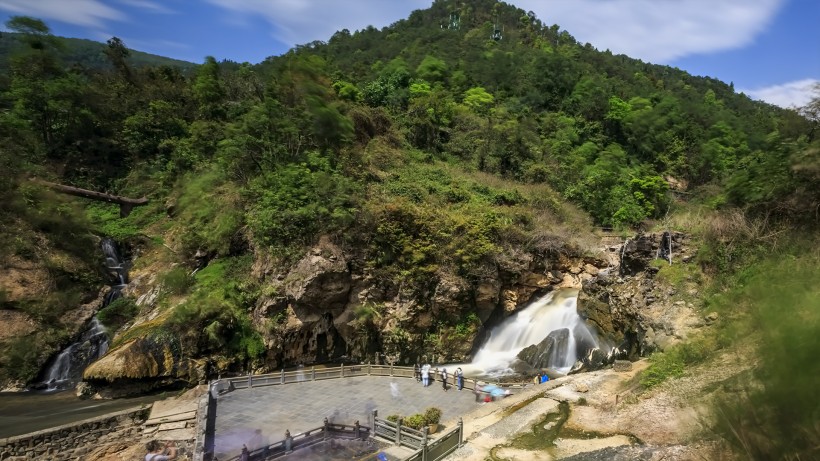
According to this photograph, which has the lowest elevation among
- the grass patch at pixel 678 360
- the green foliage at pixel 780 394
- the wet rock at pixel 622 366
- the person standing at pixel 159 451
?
the person standing at pixel 159 451

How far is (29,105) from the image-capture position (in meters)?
29.6

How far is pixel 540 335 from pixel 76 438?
19.2 meters

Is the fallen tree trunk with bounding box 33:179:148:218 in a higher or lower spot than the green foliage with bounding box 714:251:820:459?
higher

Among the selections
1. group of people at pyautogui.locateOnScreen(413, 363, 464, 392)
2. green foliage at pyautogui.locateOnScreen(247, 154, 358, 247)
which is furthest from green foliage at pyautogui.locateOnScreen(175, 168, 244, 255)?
group of people at pyautogui.locateOnScreen(413, 363, 464, 392)

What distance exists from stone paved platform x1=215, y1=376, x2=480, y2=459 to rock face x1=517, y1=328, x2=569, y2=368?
5.36 metres

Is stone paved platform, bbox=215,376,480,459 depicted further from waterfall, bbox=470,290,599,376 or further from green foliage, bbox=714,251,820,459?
green foliage, bbox=714,251,820,459

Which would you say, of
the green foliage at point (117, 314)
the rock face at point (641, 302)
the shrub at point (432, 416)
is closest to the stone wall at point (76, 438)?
the green foliage at point (117, 314)

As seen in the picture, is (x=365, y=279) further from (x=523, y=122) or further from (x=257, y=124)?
(x=523, y=122)

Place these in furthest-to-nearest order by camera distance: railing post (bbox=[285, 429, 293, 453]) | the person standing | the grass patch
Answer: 1. the person standing
2. the grass patch
3. railing post (bbox=[285, 429, 293, 453])

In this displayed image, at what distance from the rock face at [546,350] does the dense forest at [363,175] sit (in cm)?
306

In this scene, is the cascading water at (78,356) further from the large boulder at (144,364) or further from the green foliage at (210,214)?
the green foliage at (210,214)

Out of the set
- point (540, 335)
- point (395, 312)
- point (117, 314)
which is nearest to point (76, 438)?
point (117, 314)

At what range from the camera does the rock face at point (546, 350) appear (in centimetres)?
1971

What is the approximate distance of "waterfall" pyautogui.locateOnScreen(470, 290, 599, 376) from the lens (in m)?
19.8
